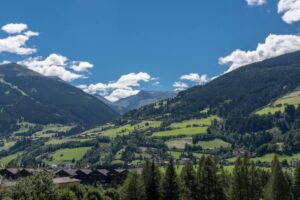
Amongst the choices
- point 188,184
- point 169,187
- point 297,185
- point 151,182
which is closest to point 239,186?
point 188,184

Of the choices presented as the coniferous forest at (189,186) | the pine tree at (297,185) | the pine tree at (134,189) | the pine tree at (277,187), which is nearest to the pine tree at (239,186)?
the coniferous forest at (189,186)

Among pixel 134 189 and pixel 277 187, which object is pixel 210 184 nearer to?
pixel 277 187

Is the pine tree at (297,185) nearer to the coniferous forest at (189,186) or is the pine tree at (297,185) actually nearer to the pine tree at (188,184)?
the coniferous forest at (189,186)

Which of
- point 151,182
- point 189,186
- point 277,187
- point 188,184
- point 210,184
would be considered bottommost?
point 277,187

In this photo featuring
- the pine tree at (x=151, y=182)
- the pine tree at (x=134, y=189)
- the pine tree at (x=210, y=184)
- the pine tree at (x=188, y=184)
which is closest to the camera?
the pine tree at (x=210, y=184)

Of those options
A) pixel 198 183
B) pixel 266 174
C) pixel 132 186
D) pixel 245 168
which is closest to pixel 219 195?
pixel 198 183

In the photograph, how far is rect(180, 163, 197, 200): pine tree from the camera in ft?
389

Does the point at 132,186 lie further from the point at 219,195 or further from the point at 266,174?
the point at 266,174

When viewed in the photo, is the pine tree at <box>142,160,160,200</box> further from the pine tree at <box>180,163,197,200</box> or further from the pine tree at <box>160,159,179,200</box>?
the pine tree at <box>180,163,197,200</box>

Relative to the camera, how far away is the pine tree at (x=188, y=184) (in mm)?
118506

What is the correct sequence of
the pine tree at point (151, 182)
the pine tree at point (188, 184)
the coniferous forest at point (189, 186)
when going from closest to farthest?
the coniferous forest at point (189, 186) < the pine tree at point (188, 184) < the pine tree at point (151, 182)

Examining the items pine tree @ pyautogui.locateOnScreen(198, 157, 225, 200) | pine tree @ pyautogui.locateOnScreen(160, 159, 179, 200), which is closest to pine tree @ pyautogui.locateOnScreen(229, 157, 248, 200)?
pine tree @ pyautogui.locateOnScreen(198, 157, 225, 200)

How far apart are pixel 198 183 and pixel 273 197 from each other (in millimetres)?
19363

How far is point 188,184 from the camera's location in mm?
121125
